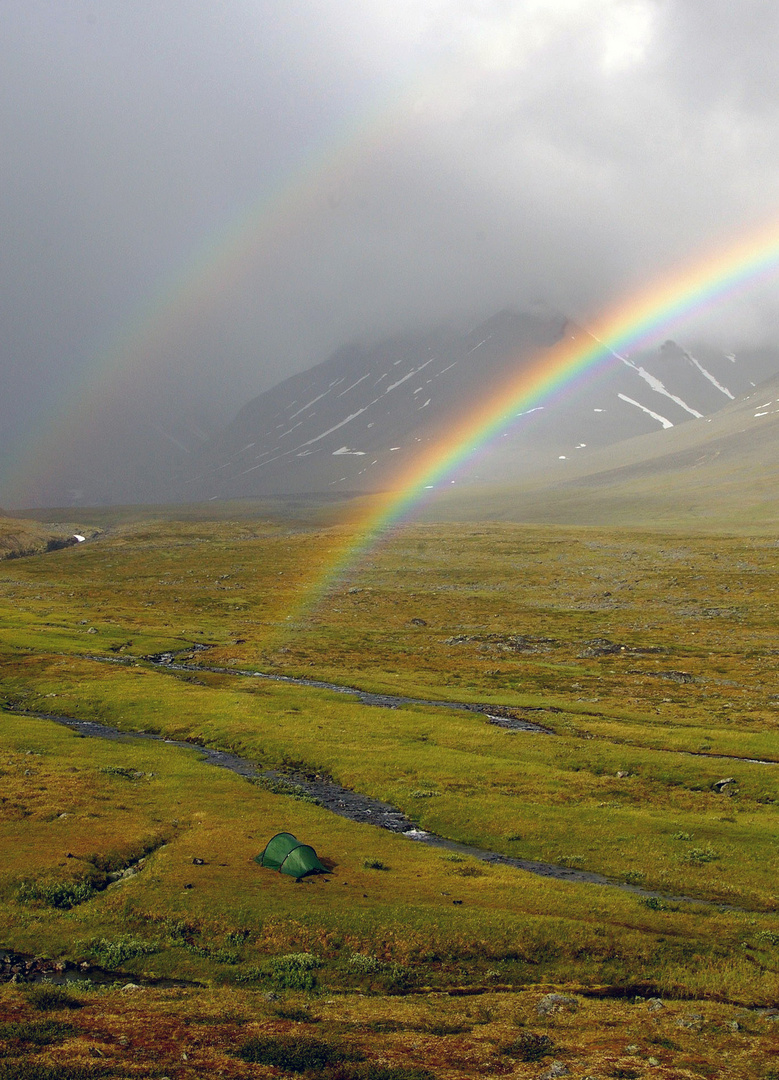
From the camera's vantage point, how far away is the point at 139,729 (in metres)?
61.8

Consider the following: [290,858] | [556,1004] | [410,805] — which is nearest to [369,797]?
[410,805]

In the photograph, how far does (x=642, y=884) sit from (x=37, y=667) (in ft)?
224

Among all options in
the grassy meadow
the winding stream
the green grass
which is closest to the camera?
the grassy meadow

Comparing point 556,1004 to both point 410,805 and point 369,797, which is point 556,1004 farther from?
point 369,797

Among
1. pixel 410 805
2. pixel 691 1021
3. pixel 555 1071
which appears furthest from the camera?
pixel 410 805

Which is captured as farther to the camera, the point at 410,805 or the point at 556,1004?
the point at 410,805

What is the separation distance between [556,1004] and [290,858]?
13.0 meters

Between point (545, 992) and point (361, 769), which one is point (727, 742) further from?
point (545, 992)

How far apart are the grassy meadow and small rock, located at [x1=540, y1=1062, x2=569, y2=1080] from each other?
0.29 m

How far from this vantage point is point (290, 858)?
3189 centimetres

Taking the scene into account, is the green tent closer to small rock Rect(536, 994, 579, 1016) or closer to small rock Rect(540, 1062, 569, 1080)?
small rock Rect(536, 994, 579, 1016)

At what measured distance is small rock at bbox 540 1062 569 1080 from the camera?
17.8 m

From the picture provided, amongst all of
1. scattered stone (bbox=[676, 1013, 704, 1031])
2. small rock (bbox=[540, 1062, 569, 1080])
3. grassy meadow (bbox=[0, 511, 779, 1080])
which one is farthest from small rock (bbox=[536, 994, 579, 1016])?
small rock (bbox=[540, 1062, 569, 1080])

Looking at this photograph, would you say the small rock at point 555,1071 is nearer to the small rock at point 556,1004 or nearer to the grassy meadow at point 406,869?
the grassy meadow at point 406,869
